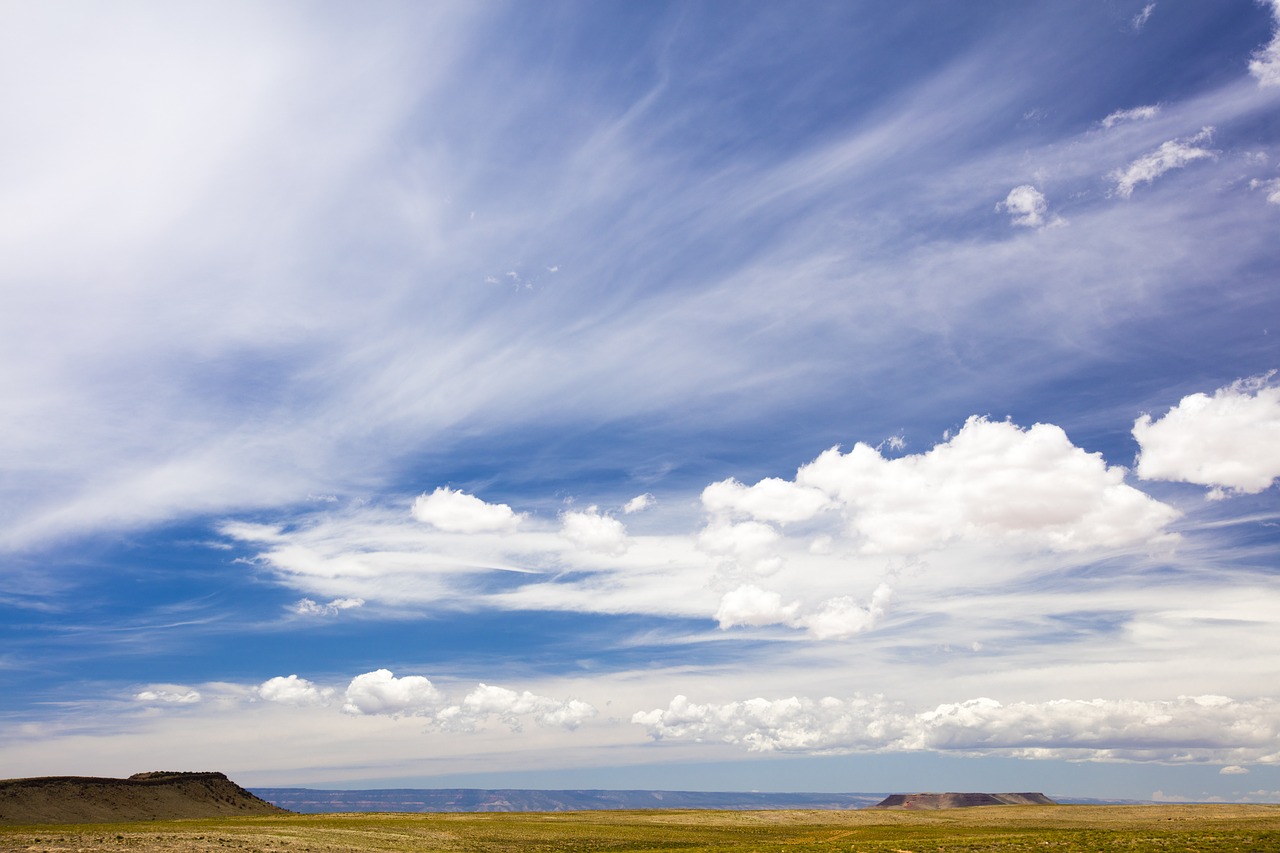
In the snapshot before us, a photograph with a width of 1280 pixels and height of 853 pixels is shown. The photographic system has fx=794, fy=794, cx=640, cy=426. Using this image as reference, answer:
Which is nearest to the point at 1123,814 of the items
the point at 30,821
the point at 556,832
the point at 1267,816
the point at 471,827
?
the point at 1267,816

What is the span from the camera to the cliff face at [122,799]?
11497 cm

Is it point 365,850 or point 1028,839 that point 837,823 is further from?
point 365,850

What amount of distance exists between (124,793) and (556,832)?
274 feet

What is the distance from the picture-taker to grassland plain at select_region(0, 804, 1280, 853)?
63656 mm

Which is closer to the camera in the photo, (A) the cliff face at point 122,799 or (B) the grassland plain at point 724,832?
(B) the grassland plain at point 724,832

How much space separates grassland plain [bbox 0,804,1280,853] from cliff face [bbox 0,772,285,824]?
2470cm

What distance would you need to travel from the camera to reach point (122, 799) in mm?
128875

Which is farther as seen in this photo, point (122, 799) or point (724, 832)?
point (122, 799)

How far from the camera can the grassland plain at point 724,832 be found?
63656mm

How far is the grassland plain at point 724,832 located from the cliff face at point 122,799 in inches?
973

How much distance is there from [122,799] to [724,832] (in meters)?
99.1

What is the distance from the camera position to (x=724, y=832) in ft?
332

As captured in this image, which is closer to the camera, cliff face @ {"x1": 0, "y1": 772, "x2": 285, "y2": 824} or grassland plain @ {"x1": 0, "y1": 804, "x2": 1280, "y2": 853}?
grassland plain @ {"x1": 0, "y1": 804, "x2": 1280, "y2": 853}

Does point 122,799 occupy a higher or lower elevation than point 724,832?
lower
